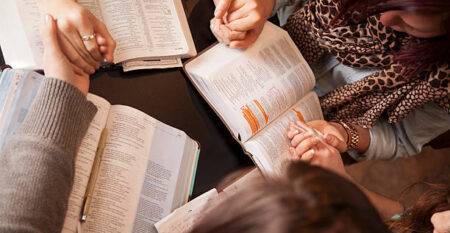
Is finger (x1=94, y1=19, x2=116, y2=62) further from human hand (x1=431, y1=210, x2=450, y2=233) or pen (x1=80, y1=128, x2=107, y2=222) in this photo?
human hand (x1=431, y1=210, x2=450, y2=233)

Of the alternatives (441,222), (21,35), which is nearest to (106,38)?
(21,35)

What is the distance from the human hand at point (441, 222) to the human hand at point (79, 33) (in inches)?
32.5

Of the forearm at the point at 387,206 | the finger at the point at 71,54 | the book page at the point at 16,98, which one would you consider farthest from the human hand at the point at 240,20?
the forearm at the point at 387,206

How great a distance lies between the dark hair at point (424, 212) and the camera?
2.95ft

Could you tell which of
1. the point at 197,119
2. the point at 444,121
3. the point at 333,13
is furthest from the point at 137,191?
the point at 444,121

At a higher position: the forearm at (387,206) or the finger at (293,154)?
the finger at (293,154)

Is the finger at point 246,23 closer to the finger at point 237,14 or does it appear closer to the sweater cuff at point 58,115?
the finger at point 237,14

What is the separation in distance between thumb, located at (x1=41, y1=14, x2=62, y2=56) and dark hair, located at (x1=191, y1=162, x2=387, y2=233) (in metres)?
0.48

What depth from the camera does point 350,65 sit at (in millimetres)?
993

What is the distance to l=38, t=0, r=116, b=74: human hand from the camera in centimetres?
72

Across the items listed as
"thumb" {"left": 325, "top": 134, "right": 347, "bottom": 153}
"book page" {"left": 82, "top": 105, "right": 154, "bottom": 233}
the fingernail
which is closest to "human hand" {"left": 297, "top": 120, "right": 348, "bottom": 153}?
"thumb" {"left": 325, "top": 134, "right": 347, "bottom": 153}

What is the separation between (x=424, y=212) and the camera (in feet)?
2.97

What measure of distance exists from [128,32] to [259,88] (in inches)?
14.0

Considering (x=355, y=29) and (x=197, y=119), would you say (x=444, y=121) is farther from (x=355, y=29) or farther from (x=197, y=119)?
(x=197, y=119)
